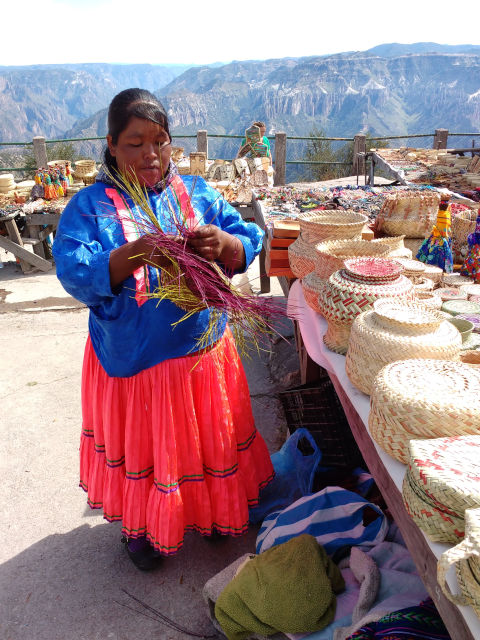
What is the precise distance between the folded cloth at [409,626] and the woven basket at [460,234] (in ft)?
6.39

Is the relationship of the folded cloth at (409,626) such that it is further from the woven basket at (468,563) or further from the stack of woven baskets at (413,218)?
the stack of woven baskets at (413,218)

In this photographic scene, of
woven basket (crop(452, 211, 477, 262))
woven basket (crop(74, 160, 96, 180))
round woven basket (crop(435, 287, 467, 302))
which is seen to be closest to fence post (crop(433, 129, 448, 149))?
woven basket (crop(74, 160, 96, 180))

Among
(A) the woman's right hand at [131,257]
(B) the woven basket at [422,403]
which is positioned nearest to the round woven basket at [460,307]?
(B) the woven basket at [422,403]

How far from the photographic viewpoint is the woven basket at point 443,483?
0.84m

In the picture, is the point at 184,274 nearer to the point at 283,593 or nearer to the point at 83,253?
the point at 83,253

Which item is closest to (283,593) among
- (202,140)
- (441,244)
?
(441,244)

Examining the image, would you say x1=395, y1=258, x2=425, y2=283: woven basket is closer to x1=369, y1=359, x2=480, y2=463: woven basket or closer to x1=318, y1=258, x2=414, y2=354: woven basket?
x1=318, y1=258, x2=414, y2=354: woven basket

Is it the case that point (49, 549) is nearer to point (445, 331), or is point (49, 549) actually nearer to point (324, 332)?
point (324, 332)

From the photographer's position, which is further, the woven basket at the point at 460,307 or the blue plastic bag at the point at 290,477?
the blue plastic bag at the point at 290,477

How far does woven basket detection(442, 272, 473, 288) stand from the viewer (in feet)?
7.24

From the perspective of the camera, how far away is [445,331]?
1405 millimetres

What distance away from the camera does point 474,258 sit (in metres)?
2.33

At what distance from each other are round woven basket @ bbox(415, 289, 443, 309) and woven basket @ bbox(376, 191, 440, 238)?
3.11ft

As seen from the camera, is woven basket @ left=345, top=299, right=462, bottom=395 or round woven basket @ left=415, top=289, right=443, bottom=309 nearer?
woven basket @ left=345, top=299, right=462, bottom=395
